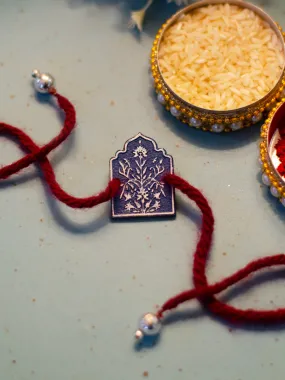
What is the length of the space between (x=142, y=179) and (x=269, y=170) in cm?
19

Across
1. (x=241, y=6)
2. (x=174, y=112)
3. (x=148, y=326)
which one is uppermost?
(x=241, y=6)

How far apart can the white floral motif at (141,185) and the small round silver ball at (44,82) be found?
0.18 meters

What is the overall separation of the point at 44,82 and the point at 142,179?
24cm

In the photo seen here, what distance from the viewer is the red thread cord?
0.76 metres

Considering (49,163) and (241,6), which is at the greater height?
(241,6)

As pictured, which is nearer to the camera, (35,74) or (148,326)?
(148,326)

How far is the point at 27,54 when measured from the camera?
96 cm

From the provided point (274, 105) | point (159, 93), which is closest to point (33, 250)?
point (159, 93)

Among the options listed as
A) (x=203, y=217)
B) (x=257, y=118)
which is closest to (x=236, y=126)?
(x=257, y=118)

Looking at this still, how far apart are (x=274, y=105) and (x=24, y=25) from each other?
1.52 ft

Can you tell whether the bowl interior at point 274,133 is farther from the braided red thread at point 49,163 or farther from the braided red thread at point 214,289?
the braided red thread at point 49,163

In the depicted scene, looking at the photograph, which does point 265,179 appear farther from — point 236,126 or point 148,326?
point 148,326

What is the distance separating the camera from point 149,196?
0.84 meters

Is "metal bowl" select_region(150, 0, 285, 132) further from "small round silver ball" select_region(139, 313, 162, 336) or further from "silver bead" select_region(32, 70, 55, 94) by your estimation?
"small round silver ball" select_region(139, 313, 162, 336)
